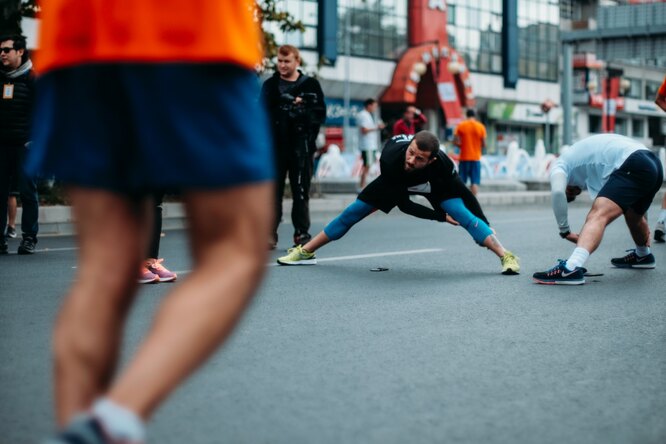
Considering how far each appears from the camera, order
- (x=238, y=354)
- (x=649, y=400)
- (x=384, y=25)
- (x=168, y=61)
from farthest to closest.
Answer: (x=384, y=25)
(x=238, y=354)
(x=649, y=400)
(x=168, y=61)

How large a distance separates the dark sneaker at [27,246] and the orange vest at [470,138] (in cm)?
1175

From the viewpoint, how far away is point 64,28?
7.30 ft

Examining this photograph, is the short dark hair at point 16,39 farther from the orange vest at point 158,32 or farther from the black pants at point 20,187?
the orange vest at point 158,32

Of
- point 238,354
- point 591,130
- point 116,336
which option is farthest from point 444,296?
point 591,130

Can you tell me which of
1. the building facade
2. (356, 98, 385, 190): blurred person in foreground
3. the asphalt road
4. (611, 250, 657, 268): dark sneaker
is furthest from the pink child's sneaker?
the building facade

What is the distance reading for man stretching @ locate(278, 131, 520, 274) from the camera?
7.73 m

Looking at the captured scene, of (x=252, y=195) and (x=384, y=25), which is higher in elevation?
(x=384, y=25)

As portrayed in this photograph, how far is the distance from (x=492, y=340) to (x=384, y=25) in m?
42.1

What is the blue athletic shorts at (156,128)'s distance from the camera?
84.1 inches

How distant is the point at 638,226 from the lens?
7941mm

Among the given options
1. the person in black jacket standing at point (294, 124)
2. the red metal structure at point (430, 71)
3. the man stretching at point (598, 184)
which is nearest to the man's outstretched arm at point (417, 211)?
the man stretching at point (598, 184)

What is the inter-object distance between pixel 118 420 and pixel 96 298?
0.36m

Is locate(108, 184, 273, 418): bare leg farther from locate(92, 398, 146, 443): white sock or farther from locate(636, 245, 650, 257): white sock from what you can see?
locate(636, 245, 650, 257): white sock

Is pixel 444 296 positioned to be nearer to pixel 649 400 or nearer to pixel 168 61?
pixel 649 400
